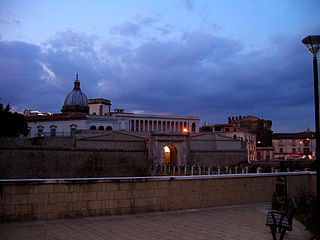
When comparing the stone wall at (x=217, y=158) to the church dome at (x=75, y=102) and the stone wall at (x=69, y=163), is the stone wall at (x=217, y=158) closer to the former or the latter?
the stone wall at (x=69, y=163)

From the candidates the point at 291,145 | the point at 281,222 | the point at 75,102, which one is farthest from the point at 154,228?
the point at 291,145

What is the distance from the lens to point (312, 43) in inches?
338

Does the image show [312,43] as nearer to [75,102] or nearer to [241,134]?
[75,102]

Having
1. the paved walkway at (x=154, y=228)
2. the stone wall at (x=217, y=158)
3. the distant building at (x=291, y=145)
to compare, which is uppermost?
the distant building at (x=291, y=145)

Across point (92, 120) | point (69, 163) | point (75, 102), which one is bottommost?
point (69, 163)

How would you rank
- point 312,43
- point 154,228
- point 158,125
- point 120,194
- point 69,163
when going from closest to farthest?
point 154,228 → point 312,43 → point 120,194 → point 69,163 → point 158,125

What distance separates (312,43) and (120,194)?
265 inches

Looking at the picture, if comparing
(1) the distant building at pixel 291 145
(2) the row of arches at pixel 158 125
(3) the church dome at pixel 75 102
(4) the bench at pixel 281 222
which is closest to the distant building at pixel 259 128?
(1) the distant building at pixel 291 145

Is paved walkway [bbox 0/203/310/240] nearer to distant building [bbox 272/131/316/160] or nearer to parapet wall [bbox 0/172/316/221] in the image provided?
parapet wall [bbox 0/172/316/221]

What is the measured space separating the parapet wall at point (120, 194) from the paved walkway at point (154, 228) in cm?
33

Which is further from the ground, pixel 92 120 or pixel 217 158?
pixel 92 120

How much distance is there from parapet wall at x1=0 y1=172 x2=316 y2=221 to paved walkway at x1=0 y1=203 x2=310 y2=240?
0.33m

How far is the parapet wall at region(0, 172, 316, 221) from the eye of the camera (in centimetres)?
790

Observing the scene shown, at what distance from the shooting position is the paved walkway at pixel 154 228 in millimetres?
6746
